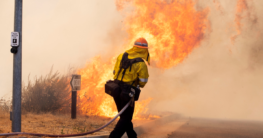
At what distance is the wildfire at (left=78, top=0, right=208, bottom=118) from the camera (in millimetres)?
11305

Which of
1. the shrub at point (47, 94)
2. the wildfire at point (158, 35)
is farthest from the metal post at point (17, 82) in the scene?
the wildfire at point (158, 35)

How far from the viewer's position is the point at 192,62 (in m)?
22.7

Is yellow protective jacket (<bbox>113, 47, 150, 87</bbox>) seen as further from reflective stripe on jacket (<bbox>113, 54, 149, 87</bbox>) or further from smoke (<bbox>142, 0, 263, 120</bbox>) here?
smoke (<bbox>142, 0, 263, 120</bbox>)

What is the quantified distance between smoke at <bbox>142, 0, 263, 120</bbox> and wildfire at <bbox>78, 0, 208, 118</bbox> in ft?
22.2

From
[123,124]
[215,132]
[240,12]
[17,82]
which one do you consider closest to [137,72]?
[123,124]

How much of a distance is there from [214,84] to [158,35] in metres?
14.8

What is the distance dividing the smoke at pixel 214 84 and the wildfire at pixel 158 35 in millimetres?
6770

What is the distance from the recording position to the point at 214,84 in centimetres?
2461

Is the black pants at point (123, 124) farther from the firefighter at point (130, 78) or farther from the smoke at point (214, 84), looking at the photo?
the smoke at point (214, 84)

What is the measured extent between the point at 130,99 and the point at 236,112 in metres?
20.0

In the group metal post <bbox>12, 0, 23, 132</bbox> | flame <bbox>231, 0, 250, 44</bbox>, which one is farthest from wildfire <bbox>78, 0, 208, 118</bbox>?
metal post <bbox>12, 0, 23, 132</bbox>

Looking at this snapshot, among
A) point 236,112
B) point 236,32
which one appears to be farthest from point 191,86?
point 236,32

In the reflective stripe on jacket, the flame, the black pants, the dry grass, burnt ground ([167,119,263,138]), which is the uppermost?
the flame

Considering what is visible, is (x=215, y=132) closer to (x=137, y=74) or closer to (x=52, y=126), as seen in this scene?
(x=137, y=74)
